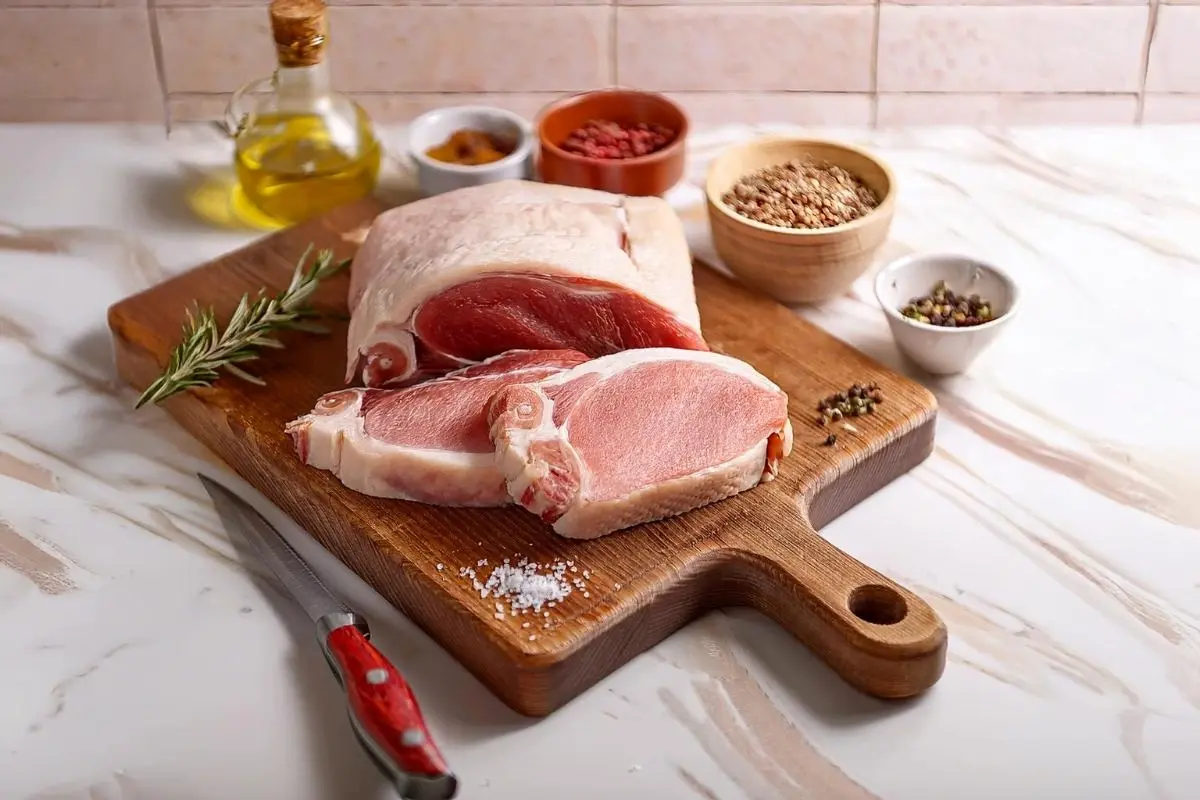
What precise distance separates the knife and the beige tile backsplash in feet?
3.50

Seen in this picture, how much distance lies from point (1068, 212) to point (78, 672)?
161cm

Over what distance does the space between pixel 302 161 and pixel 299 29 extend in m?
0.23

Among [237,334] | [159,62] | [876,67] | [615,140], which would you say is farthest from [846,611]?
[159,62]

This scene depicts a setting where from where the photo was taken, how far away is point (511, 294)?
167 centimetres

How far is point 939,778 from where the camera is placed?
1.34 meters

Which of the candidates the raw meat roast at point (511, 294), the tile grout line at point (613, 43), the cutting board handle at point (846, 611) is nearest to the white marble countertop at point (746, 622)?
the cutting board handle at point (846, 611)

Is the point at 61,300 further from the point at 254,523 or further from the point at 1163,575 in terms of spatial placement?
the point at 1163,575

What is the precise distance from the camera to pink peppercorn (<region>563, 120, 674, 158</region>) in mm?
2096

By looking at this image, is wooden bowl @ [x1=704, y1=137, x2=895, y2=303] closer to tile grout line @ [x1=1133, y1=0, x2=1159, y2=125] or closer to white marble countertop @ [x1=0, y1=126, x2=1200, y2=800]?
white marble countertop @ [x1=0, y1=126, x2=1200, y2=800]

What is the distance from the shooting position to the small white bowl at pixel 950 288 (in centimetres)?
176

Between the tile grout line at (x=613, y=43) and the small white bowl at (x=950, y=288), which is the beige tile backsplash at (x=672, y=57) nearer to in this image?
the tile grout line at (x=613, y=43)

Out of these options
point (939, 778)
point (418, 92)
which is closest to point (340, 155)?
point (418, 92)

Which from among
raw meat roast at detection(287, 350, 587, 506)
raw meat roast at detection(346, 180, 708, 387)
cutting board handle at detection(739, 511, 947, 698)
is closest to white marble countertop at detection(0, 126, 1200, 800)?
cutting board handle at detection(739, 511, 947, 698)

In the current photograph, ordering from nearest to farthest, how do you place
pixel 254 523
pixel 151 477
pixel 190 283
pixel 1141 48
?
pixel 254 523, pixel 151 477, pixel 190 283, pixel 1141 48
